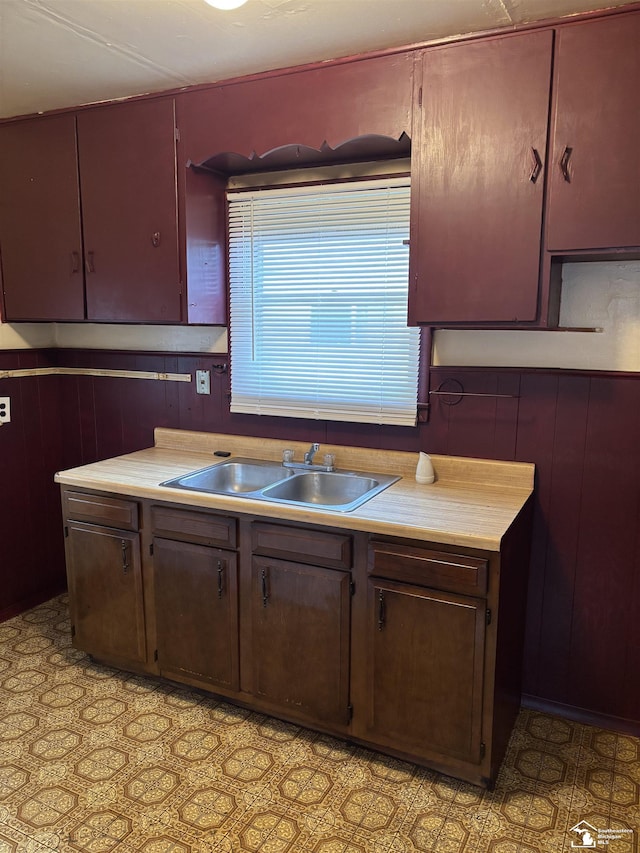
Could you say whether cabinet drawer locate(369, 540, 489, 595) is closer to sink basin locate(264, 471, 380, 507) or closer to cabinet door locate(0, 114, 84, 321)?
sink basin locate(264, 471, 380, 507)

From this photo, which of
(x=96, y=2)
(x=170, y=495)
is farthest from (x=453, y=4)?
(x=170, y=495)

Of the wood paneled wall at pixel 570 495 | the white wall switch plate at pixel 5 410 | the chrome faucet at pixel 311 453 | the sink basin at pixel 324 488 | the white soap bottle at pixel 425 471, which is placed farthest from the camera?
the white wall switch plate at pixel 5 410

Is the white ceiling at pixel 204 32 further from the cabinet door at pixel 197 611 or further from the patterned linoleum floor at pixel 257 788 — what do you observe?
Result: the patterned linoleum floor at pixel 257 788

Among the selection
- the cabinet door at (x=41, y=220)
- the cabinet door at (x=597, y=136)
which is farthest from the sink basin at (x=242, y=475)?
the cabinet door at (x=597, y=136)

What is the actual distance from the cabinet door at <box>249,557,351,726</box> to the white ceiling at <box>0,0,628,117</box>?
1.81 metres

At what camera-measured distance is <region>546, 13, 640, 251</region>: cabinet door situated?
5.96ft

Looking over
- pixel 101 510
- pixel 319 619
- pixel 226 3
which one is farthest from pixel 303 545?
pixel 226 3

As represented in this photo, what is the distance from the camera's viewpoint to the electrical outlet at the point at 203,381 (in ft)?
9.85

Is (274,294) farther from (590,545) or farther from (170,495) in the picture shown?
(590,545)

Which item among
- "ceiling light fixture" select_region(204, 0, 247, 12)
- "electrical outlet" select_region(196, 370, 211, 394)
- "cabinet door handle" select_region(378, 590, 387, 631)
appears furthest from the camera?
"electrical outlet" select_region(196, 370, 211, 394)

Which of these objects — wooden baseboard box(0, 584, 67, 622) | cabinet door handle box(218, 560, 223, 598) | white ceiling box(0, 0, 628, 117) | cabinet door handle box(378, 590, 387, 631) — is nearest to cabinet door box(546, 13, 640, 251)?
white ceiling box(0, 0, 628, 117)

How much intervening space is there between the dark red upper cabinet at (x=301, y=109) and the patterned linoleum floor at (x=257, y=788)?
2.20 meters

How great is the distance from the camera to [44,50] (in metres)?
2.22

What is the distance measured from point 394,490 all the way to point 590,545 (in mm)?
768
